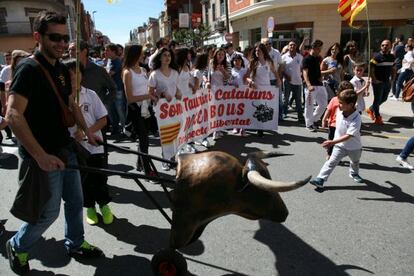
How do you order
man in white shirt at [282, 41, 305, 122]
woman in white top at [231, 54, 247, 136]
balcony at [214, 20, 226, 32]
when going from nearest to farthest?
woman in white top at [231, 54, 247, 136], man in white shirt at [282, 41, 305, 122], balcony at [214, 20, 226, 32]

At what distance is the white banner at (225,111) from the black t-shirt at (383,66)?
2908 mm

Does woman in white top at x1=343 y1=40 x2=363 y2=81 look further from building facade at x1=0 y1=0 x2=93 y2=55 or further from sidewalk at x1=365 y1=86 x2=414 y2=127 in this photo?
building facade at x1=0 y1=0 x2=93 y2=55

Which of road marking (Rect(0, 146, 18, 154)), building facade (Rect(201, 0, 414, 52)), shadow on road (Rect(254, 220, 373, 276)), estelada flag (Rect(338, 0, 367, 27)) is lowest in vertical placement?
shadow on road (Rect(254, 220, 373, 276))

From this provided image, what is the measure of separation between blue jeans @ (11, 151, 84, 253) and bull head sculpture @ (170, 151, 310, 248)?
107 cm

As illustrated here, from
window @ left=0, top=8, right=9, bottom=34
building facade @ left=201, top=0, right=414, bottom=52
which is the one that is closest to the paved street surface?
building facade @ left=201, top=0, right=414, bottom=52

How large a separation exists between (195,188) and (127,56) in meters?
3.08

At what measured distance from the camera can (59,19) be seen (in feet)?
8.16

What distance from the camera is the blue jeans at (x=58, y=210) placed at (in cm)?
280

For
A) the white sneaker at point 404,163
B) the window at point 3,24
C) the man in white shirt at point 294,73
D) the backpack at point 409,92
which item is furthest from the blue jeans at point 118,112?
the window at point 3,24

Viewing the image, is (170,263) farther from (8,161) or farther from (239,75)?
(239,75)

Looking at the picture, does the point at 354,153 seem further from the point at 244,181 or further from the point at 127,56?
the point at 127,56

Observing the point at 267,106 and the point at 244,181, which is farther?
the point at 267,106

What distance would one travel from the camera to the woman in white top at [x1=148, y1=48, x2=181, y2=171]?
5121 millimetres

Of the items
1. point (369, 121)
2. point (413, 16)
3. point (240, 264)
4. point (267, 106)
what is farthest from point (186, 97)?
point (413, 16)
